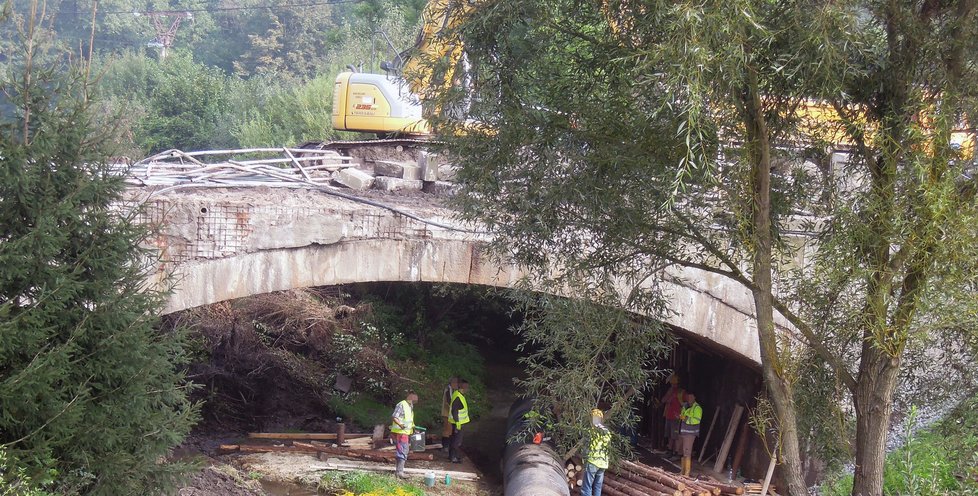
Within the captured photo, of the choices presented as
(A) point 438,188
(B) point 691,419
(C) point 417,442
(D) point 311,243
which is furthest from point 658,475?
(D) point 311,243

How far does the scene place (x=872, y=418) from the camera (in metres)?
5.82

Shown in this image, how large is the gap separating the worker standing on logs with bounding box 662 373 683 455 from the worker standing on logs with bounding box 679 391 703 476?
1.92 ft

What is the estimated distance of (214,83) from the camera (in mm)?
30531

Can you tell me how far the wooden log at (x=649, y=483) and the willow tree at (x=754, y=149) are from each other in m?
5.44

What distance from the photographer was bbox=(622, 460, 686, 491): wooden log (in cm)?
1137

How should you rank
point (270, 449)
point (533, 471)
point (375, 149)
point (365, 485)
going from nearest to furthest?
point (533, 471) → point (365, 485) → point (270, 449) → point (375, 149)

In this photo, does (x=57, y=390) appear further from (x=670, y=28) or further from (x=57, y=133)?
(x=670, y=28)

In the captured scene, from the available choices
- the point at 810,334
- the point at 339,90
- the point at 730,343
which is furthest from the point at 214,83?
the point at 810,334

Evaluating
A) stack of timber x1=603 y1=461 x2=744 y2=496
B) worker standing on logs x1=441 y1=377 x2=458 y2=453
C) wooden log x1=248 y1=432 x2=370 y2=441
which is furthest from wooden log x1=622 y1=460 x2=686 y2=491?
wooden log x1=248 y1=432 x2=370 y2=441

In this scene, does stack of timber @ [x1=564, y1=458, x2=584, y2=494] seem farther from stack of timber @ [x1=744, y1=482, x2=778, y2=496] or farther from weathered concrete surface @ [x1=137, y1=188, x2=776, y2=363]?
weathered concrete surface @ [x1=137, y1=188, x2=776, y2=363]

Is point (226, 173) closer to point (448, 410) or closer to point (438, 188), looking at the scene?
point (438, 188)

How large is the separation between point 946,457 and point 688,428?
5.67m

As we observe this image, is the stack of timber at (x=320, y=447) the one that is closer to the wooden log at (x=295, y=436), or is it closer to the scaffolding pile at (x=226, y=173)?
the wooden log at (x=295, y=436)

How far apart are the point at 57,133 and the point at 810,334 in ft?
16.8
